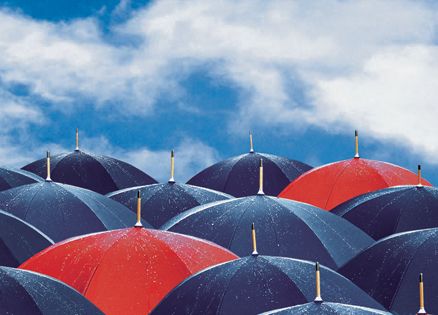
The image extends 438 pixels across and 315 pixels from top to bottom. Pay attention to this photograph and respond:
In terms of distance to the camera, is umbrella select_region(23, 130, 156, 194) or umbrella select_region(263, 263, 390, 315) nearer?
umbrella select_region(263, 263, 390, 315)

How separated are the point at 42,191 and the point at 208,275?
680 centimetres

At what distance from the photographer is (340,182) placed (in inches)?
1051

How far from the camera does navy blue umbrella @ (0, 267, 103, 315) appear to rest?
15.3 metres

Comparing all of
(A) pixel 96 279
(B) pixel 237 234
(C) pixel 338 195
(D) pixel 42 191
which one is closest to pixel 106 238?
(A) pixel 96 279

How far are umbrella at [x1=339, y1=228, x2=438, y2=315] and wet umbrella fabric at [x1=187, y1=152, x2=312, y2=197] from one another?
395 inches

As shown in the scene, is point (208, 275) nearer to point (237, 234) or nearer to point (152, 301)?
point (152, 301)

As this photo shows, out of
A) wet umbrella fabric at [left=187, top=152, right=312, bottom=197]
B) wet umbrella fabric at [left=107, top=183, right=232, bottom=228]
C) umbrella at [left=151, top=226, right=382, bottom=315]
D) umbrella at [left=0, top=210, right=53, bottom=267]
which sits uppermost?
wet umbrella fabric at [left=187, top=152, right=312, bottom=197]

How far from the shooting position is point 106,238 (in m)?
19.0

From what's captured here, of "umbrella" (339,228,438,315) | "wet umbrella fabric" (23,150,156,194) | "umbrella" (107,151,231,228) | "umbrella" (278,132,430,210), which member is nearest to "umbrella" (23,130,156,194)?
"wet umbrella fabric" (23,150,156,194)

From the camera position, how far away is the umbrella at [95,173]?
28422 mm

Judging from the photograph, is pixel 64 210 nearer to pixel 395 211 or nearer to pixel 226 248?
pixel 226 248

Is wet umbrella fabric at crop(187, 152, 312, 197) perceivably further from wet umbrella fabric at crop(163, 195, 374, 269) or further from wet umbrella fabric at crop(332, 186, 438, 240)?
wet umbrella fabric at crop(163, 195, 374, 269)

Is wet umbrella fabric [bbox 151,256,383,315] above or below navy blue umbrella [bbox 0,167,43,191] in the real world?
below

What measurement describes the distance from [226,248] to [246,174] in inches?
325
